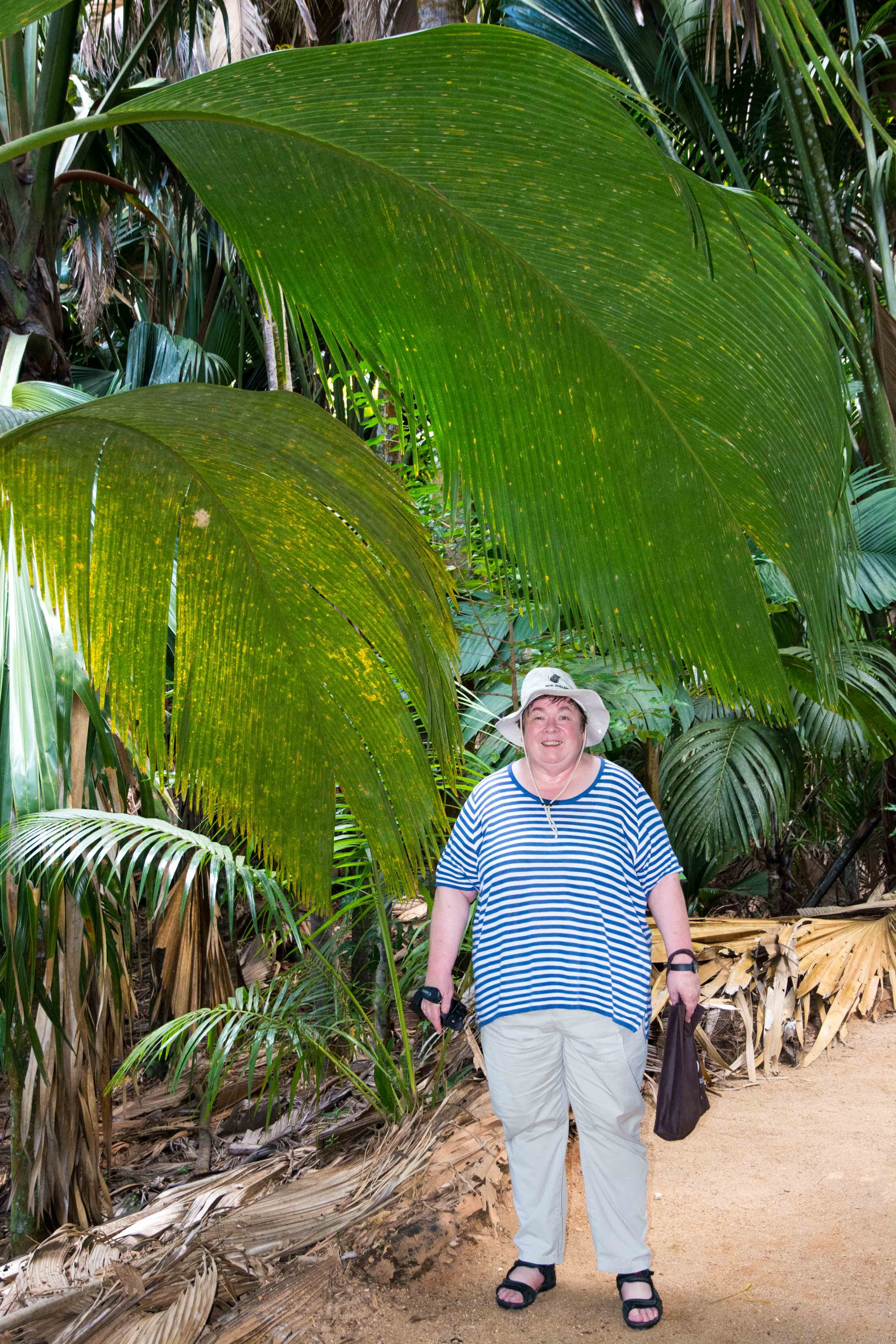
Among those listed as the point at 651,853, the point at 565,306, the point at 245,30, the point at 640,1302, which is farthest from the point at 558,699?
the point at 245,30

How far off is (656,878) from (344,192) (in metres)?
1.74

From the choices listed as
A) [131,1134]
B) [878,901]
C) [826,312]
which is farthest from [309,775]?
[131,1134]

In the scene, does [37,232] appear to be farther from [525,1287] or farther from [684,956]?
[525,1287]

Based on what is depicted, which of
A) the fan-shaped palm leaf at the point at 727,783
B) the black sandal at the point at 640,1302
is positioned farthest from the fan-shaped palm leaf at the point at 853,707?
the black sandal at the point at 640,1302

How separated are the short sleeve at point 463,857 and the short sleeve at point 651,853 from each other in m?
0.40

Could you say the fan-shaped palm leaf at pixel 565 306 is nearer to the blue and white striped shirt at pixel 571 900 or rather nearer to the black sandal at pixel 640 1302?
the blue and white striped shirt at pixel 571 900

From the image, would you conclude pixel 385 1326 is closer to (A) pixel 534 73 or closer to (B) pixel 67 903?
(B) pixel 67 903

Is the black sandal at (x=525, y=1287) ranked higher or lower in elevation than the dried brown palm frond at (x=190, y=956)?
lower

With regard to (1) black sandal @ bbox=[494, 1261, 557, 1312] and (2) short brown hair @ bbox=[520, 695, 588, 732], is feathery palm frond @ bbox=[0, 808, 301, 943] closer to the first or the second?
(2) short brown hair @ bbox=[520, 695, 588, 732]

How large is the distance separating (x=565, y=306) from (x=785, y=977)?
3667mm

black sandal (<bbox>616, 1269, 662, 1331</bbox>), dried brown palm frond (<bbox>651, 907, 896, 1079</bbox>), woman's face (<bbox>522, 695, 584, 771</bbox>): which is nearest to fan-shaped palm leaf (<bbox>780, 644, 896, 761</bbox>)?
woman's face (<bbox>522, 695, 584, 771</bbox>)

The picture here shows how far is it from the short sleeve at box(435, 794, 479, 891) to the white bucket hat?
0.72ft

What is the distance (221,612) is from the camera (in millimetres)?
1498

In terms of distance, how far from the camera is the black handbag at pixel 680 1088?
7.95 ft
